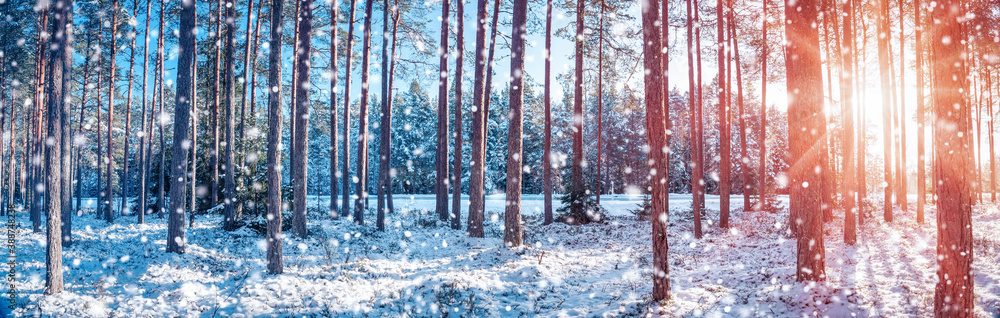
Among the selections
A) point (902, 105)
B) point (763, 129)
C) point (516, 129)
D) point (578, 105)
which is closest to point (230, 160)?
point (516, 129)

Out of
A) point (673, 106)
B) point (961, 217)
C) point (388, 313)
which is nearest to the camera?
point (961, 217)

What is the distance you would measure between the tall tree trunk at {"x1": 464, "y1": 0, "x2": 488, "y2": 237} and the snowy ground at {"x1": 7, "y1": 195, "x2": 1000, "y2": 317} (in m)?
0.80

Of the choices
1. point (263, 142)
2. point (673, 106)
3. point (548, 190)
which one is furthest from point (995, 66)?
point (263, 142)

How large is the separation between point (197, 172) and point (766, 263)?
862 inches

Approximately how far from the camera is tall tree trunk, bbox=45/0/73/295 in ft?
21.9

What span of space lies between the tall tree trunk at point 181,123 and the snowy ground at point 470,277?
26.4 inches

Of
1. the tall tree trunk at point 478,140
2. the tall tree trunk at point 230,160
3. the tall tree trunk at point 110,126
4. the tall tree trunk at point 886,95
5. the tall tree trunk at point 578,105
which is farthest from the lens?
the tall tree trunk at point 110,126

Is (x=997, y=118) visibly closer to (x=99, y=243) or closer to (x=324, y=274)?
(x=324, y=274)

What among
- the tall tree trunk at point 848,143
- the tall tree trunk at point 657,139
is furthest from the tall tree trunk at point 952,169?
the tall tree trunk at point 848,143

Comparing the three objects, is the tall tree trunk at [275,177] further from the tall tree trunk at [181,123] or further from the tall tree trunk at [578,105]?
the tall tree trunk at [578,105]

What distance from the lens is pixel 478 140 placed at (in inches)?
487

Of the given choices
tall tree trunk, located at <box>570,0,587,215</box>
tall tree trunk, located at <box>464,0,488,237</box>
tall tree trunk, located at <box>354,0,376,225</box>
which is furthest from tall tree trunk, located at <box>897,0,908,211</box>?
tall tree trunk, located at <box>354,0,376,225</box>

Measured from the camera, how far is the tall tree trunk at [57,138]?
6684 millimetres

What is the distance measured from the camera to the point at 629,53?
49.2ft
